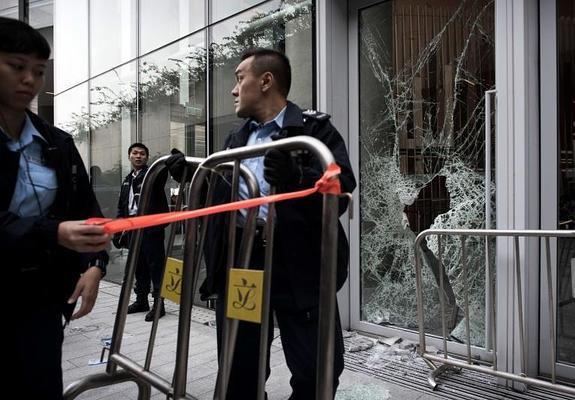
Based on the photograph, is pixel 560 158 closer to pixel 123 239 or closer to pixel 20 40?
pixel 20 40

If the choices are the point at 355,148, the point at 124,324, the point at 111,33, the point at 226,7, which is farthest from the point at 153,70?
the point at 124,324

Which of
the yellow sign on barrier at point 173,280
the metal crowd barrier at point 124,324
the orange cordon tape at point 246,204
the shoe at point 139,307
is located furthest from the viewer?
the shoe at point 139,307

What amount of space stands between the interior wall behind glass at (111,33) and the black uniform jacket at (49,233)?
19.7ft

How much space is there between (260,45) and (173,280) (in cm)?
391

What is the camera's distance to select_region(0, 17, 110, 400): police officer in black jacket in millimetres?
1596

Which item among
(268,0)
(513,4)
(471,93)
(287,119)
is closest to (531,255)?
(471,93)

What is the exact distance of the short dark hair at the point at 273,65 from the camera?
2373 millimetres

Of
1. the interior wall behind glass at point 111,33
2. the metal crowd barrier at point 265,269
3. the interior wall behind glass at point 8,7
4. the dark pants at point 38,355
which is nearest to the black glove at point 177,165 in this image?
the metal crowd barrier at point 265,269

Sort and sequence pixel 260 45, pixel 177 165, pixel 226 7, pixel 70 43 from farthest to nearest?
1. pixel 70 43
2. pixel 226 7
3. pixel 260 45
4. pixel 177 165

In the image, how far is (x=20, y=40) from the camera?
170 centimetres

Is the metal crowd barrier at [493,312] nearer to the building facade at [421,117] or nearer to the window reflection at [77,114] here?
the building facade at [421,117]

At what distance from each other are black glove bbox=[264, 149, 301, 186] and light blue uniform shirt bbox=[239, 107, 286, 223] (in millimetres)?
488

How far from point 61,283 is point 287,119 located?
1.20 m

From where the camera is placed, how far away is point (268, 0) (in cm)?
518
